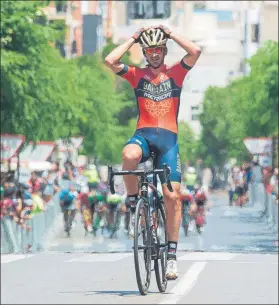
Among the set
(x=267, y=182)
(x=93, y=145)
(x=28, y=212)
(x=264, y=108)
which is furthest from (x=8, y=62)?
(x=267, y=182)

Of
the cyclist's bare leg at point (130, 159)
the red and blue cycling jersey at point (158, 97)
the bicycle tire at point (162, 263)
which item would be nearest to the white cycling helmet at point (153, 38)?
the red and blue cycling jersey at point (158, 97)

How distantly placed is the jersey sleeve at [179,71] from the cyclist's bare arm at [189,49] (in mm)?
62

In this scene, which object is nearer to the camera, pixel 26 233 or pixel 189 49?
pixel 189 49

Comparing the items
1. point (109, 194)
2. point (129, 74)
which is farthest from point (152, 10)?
point (109, 194)

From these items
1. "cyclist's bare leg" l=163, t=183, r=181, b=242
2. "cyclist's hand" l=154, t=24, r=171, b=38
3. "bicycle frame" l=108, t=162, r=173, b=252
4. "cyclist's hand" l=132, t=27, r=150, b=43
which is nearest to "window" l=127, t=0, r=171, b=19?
"cyclist's hand" l=132, t=27, r=150, b=43

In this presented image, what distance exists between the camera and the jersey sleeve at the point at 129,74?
23422 millimetres

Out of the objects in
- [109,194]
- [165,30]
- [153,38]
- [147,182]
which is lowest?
[109,194]

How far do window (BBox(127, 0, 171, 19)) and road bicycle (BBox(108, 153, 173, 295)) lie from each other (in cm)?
252

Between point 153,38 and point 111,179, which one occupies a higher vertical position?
point 153,38

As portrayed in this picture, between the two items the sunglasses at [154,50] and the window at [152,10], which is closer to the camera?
the sunglasses at [154,50]

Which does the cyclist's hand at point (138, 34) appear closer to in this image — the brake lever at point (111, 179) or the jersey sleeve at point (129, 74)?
the jersey sleeve at point (129, 74)

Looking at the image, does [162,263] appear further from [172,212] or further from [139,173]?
[139,173]

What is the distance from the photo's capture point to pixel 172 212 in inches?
942

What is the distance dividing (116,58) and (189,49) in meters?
0.99
